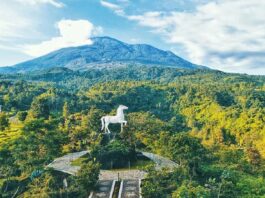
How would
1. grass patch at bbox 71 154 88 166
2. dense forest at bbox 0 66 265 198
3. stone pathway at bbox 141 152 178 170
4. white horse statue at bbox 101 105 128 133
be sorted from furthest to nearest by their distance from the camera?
white horse statue at bbox 101 105 128 133
grass patch at bbox 71 154 88 166
stone pathway at bbox 141 152 178 170
dense forest at bbox 0 66 265 198

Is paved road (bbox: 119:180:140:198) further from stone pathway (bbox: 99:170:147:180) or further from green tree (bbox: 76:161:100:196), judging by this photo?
green tree (bbox: 76:161:100:196)

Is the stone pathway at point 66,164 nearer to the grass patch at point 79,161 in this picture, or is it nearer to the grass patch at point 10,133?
the grass patch at point 79,161

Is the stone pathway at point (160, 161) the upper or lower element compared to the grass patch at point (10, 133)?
lower

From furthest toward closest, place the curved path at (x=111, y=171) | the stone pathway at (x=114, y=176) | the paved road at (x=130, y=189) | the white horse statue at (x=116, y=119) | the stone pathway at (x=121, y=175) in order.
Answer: the white horse statue at (x=116, y=119)
the curved path at (x=111, y=171)
the stone pathway at (x=121, y=175)
the stone pathway at (x=114, y=176)
the paved road at (x=130, y=189)

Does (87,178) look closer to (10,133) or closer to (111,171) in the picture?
(111,171)

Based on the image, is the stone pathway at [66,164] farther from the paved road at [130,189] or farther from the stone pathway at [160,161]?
the stone pathway at [160,161]

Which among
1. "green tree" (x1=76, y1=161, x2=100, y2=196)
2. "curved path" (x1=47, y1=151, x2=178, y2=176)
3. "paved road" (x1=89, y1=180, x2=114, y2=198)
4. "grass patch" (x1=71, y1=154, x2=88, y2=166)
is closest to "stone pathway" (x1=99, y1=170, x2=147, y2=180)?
"curved path" (x1=47, y1=151, x2=178, y2=176)

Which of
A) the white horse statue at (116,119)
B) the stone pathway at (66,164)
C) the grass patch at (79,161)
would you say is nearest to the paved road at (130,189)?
the stone pathway at (66,164)

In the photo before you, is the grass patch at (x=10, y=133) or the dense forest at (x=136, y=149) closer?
the dense forest at (x=136, y=149)


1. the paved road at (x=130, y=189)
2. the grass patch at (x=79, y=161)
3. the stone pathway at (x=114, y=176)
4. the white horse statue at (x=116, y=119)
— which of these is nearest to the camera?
the paved road at (x=130, y=189)

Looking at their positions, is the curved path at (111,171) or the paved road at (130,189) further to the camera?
the curved path at (111,171)

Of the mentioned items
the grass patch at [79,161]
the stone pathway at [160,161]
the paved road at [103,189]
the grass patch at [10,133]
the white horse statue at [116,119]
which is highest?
the white horse statue at [116,119]

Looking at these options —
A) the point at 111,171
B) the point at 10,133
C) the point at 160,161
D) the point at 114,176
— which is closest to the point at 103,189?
the point at 114,176

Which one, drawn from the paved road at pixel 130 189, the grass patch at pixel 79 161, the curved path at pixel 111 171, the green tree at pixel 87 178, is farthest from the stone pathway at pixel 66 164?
the paved road at pixel 130 189
